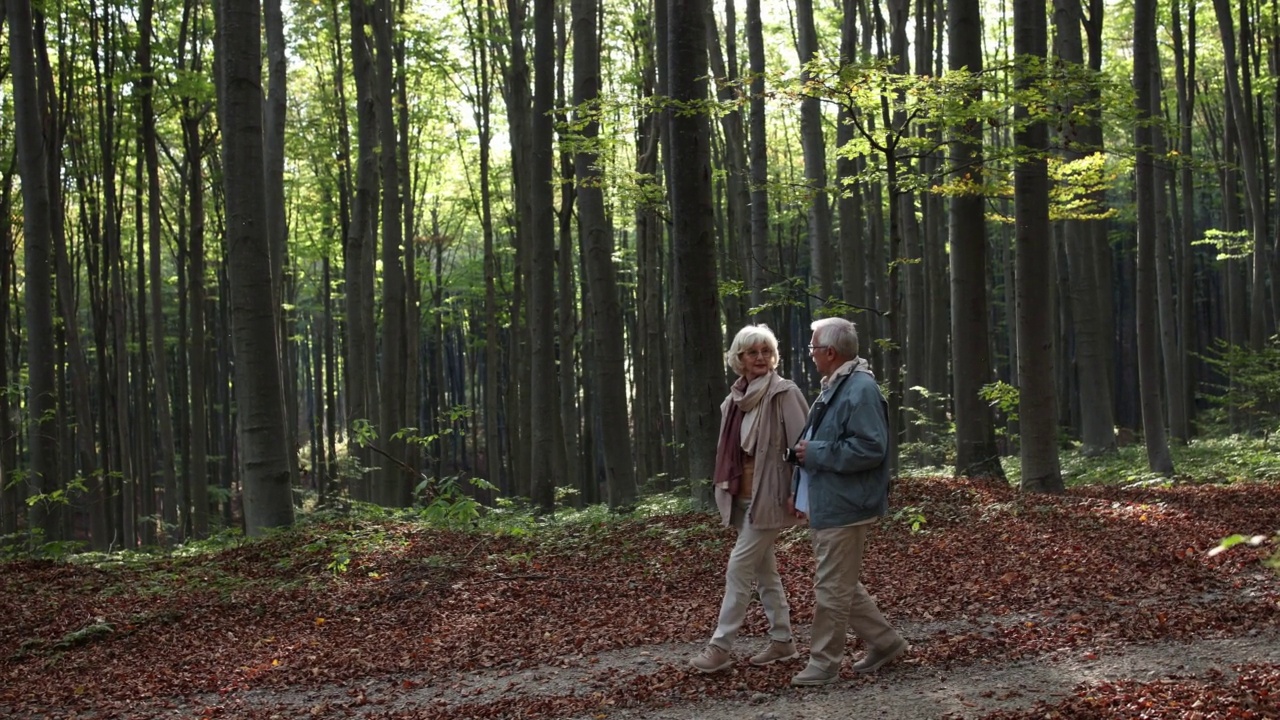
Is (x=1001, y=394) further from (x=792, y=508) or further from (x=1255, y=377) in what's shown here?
(x=1255, y=377)

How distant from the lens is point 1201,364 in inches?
1698

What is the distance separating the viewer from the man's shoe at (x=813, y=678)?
5.52 metres

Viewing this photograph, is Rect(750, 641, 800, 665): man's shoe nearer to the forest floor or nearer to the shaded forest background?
the forest floor

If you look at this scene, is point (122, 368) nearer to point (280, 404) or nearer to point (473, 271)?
point (280, 404)

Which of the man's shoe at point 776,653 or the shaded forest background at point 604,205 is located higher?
the shaded forest background at point 604,205

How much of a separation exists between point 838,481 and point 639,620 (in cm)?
288

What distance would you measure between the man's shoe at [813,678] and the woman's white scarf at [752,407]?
120cm

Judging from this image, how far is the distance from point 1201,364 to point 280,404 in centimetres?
4201

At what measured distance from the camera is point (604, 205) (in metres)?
16.3

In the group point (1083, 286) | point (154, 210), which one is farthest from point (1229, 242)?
point (154, 210)

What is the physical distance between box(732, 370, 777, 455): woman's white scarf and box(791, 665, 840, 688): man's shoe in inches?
47.0

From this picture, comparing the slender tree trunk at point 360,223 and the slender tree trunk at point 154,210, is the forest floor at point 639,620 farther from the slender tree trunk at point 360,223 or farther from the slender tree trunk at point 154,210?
the slender tree trunk at point 154,210

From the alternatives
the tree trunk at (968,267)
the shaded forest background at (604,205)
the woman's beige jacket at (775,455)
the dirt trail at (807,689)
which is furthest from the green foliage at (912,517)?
the woman's beige jacket at (775,455)

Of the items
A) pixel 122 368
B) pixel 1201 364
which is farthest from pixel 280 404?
pixel 1201 364
